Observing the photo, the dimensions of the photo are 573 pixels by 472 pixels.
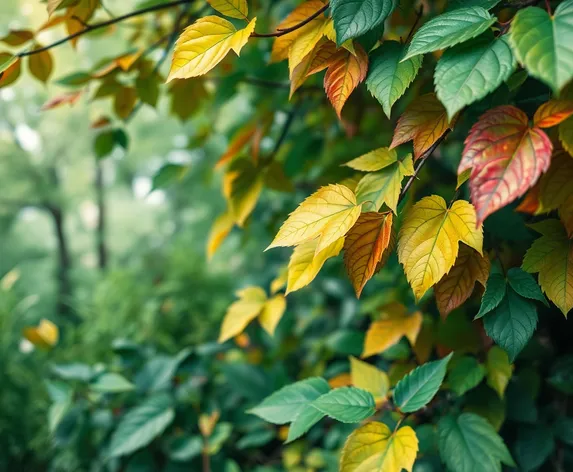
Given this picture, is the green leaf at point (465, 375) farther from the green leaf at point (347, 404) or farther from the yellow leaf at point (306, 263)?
the yellow leaf at point (306, 263)

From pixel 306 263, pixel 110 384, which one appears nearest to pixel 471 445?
pixel 306 263

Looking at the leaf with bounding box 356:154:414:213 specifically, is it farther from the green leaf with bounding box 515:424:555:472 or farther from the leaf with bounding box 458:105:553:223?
the green leaf with bounding box 515:424:555:472

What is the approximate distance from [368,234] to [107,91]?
54cm

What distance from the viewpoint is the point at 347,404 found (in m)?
0.49

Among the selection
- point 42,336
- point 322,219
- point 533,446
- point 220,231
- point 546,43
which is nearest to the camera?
point 546,43

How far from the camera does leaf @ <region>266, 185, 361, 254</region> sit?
1.34 ft

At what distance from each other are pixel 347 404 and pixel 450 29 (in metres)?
0.36

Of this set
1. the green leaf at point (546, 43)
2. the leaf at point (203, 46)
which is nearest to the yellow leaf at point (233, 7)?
the leaf at point (203, 46)

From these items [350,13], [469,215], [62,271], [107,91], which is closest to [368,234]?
[469,215]

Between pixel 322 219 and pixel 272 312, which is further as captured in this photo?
pixel 272 312

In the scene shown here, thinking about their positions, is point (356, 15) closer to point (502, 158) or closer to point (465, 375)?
point (502, 158)

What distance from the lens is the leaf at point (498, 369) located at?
0.59m

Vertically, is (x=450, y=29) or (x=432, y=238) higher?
(x=450, y=29)

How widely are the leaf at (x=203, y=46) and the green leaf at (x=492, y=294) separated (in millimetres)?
321
